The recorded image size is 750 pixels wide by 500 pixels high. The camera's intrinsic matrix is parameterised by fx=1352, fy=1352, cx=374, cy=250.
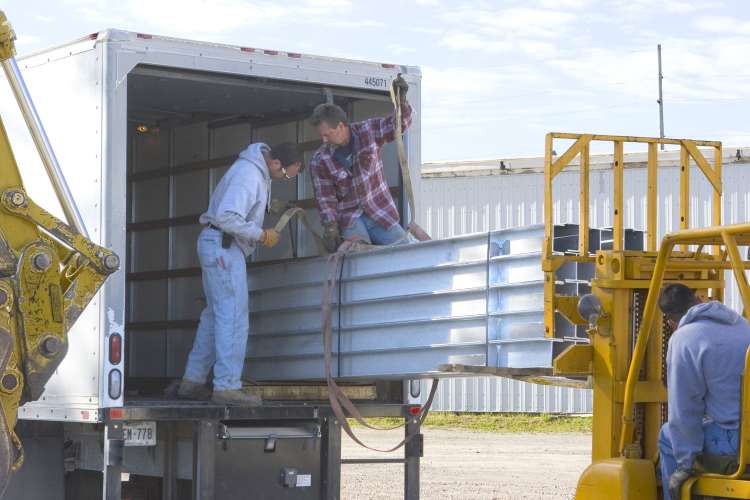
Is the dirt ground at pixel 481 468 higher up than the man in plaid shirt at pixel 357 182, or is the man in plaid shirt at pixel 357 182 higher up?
the man in plaid shirt at pixel 357 182

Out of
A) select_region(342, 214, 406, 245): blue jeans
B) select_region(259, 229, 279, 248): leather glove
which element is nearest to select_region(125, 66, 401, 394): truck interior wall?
select_region(342, 214, 406, 245): blue jeans

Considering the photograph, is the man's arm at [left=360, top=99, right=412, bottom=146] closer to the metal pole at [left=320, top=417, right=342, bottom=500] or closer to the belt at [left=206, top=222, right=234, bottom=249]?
the belt at [left=206, top=222, right=234, bottom=249]

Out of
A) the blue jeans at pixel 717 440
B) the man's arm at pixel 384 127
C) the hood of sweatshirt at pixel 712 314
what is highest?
the man's arm at pixel 384 127

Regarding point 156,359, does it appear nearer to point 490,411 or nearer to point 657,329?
point 657,329

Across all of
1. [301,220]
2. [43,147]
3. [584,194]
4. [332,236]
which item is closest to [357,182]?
[332,236]

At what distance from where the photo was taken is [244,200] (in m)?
8.34

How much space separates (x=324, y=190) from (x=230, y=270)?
92cm

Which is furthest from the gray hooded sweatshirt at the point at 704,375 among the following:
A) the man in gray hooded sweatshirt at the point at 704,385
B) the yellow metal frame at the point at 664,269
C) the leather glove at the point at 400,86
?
the leather glove at the point at 400,86

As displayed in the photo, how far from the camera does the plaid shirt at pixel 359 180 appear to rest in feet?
28.6

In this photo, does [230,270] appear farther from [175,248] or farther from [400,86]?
[175,248]

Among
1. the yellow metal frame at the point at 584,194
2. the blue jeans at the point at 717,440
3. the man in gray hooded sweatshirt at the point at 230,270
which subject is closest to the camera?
the blue jeans at the point at 717,440

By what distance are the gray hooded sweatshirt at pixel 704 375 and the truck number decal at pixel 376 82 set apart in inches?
135

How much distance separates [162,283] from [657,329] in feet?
14.9

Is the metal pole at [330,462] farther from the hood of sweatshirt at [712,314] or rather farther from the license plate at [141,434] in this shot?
the hood of sweatshirt at [712,314]
